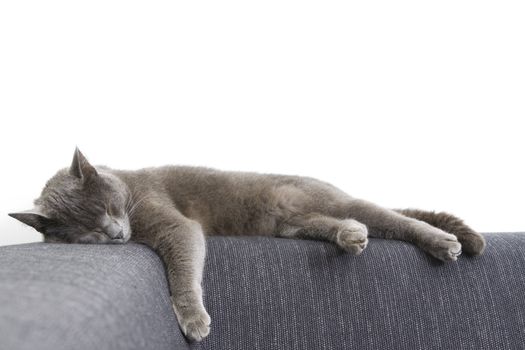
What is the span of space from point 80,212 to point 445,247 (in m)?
1.06

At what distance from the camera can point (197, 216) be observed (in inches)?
67.7

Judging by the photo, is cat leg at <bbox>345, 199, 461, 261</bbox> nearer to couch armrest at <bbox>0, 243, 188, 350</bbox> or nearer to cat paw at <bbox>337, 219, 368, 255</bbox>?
cat paw at <bbox>337, 219, 368, 255</bbox>

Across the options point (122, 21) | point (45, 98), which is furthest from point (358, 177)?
point (45, 98)

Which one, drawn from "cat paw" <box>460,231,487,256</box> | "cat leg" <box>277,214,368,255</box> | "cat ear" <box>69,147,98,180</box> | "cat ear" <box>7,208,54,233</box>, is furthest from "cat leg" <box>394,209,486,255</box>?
"cat ear" <box>7,208,54,233</box>

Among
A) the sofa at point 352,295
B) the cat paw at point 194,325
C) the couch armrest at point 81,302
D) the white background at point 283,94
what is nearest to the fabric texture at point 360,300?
the sofa at point 352,295

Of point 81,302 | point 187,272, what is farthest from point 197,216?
point 81,302

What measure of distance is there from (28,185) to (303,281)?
115 centimetres

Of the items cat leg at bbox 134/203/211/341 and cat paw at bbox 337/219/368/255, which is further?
cat paw at bbox 337/219/368/255

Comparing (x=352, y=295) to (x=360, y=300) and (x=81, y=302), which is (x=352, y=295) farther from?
(x=81, y=302)

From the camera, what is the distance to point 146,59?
1.94 meters

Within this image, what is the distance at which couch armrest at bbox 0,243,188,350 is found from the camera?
24.3 inches

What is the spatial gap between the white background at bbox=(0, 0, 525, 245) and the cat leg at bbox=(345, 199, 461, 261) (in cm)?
44

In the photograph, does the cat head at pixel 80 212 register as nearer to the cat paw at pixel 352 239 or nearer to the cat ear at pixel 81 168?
the cat ear at pixel 81 168

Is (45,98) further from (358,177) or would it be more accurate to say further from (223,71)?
(358,177)
